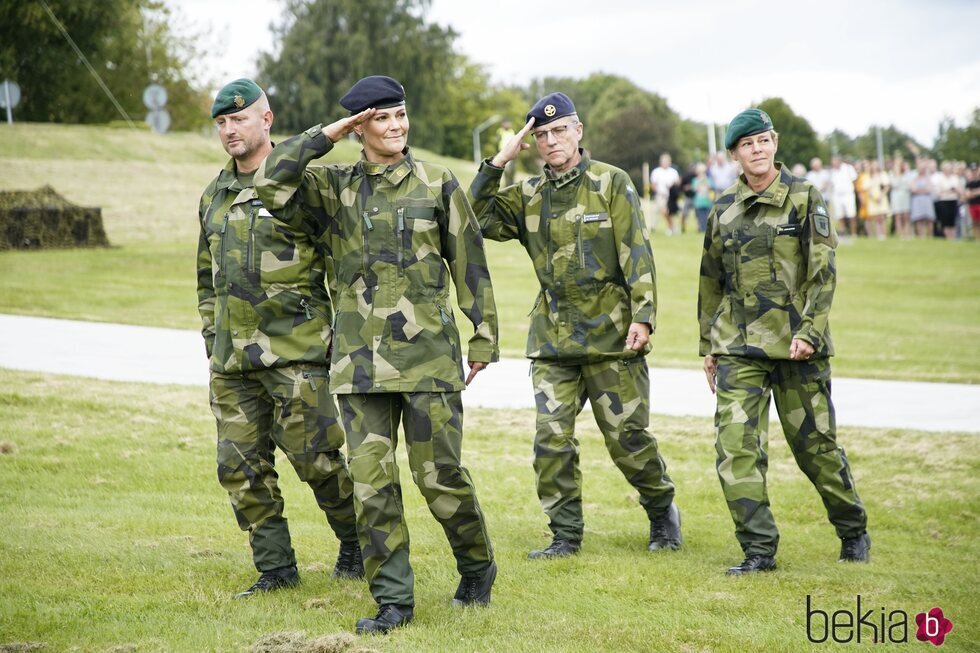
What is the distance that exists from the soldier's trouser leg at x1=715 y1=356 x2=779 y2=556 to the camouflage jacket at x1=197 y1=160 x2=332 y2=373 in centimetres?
236

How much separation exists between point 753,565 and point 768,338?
129 cm

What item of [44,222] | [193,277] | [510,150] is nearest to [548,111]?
[510,150]

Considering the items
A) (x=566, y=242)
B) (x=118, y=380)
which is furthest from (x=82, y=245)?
(x=566, y=242)

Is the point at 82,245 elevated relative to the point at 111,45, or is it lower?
lower

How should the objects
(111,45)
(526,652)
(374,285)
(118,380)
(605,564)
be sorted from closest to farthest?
1. (526,652)
2. (374,285)
3. (605,564)
4. (118,380)
5. (111,45)

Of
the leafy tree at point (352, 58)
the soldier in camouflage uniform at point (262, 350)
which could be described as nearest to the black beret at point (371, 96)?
the soldier in camouflage uniform at point (262, 350)

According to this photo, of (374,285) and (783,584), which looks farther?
(783,584)

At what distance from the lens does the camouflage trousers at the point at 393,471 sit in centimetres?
560

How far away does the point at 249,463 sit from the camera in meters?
6.14

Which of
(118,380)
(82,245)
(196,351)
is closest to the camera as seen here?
(118,380)

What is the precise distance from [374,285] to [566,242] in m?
1.83

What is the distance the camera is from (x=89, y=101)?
54.5 m

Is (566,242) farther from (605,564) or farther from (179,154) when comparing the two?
(179,154)

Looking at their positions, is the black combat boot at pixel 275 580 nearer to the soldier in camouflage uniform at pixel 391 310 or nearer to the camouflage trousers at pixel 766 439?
the soldier in camouflage uniform at pixel 391 310
